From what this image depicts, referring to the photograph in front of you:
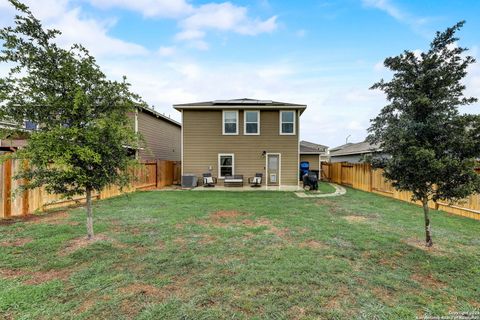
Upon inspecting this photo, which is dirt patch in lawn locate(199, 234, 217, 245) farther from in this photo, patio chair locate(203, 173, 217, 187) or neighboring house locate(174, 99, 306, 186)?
neighboring house locate(174, 99, 306, 186)

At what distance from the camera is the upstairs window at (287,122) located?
13719 millimetres

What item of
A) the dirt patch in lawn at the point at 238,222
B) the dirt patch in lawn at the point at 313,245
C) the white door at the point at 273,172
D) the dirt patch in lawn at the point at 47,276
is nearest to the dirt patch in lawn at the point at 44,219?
the dirt patch in lawn at the point at 47,276

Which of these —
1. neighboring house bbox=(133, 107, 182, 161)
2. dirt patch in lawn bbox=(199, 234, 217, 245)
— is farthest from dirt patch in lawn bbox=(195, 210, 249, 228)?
neighboring house bbox=(133, 107, 182, 161)

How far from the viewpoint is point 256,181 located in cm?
1352

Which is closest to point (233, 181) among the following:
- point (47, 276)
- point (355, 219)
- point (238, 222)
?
point (238, 222)

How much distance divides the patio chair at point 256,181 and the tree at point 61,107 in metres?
9.74

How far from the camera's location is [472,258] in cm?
383

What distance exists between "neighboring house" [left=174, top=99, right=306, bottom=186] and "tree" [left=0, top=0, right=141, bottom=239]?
9658 mm

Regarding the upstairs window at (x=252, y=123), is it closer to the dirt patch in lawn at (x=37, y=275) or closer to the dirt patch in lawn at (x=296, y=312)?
the dirt patch in lawn at (x=37, y=275)

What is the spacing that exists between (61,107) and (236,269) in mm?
3826

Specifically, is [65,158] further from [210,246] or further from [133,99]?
[210,246]

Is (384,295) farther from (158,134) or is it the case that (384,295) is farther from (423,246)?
(158,134)

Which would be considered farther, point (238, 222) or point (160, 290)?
point (238, 222)

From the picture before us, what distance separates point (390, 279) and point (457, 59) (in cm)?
383
